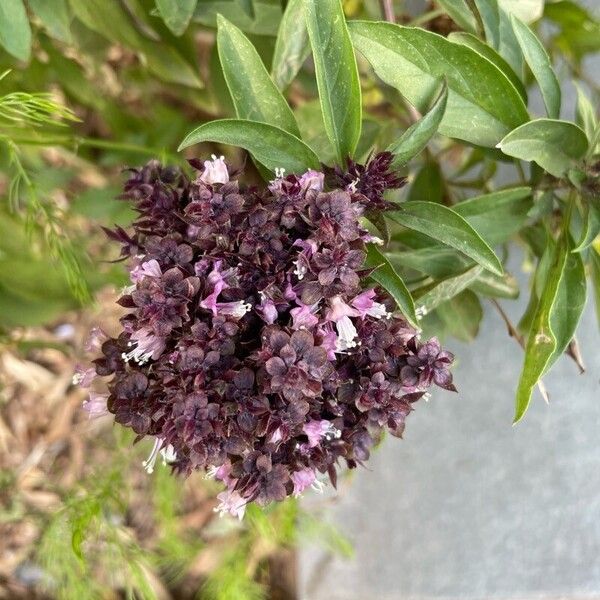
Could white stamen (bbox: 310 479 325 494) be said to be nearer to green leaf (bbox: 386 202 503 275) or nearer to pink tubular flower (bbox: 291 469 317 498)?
pink tubular flower (bbox: 291 469 317 498)

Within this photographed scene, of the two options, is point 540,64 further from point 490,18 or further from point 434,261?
point 434,261

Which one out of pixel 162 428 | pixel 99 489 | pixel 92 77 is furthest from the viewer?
pixel 92 77

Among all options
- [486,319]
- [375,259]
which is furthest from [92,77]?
[375,259]

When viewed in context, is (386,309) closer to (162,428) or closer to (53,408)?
(162,428)

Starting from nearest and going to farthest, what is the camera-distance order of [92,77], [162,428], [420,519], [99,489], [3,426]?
1. [162,428]
2. [99,489]
3. [420,519]
4. [92,77]
5. [3,426]

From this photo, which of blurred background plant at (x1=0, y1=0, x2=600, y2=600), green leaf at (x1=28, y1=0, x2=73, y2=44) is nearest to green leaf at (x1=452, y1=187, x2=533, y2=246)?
blurred background plant at (x1=0, y1=0, x2=600, y2=600)

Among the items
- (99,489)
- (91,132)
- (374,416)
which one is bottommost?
(99,489)

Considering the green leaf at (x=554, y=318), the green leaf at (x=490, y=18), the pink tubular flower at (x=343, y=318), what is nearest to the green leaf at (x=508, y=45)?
the green leaf at (x=490, y=18)
